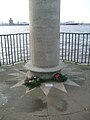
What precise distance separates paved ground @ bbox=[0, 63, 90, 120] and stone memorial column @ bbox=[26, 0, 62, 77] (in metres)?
0.64

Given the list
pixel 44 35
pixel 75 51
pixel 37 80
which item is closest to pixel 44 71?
pixel 37 80

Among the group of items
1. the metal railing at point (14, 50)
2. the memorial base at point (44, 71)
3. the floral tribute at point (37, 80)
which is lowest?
the floral tribute at point (37, 80)

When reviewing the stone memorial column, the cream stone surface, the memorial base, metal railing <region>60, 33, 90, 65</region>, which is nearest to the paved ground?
the memorial base

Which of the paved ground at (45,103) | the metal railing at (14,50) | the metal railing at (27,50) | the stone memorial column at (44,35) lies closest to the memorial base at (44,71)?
the stone memorial column at (44,35)

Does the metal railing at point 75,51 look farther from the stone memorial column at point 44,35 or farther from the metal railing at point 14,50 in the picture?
the stone memorial column at point 44,35

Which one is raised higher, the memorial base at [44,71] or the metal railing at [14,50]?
the metal railing at [14,50]

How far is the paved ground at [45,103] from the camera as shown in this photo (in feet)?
8.62

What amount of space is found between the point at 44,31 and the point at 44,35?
0.34 feet

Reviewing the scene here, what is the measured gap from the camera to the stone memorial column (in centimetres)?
361

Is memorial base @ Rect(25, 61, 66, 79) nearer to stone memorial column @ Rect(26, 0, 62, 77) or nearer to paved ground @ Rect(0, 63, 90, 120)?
stone memorial column @ Rect(26, 0, 62, 77)

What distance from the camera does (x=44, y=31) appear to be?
3732 millimetres

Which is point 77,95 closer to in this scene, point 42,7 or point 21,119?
point 21,119

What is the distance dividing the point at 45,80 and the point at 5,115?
63.7 inches

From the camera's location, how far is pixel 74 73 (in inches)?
181
